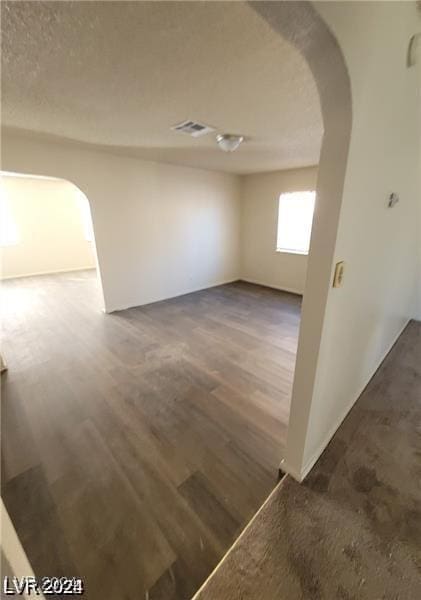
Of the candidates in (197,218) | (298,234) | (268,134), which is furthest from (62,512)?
(298,234)

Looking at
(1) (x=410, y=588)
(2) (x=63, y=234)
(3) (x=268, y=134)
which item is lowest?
(1) (x=410, y=588)

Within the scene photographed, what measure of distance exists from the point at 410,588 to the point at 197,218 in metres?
4.75

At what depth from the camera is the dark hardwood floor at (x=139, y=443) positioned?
1.15 m

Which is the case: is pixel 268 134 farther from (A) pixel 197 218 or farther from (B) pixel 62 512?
(B) pixel 62 512

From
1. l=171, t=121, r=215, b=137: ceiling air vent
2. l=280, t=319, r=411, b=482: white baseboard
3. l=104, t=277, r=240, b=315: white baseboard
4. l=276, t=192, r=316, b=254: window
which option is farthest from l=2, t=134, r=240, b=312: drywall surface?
l=280, t=319, r=411, b=482: white baseboard

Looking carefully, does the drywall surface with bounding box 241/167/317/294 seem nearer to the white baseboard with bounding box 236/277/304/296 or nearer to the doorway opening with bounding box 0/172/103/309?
the white baseboard with bounding box 236/277/304/296

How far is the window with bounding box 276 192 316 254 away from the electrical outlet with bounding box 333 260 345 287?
12.1 ft

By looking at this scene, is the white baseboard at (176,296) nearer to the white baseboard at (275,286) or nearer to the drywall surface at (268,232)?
the white baseboard at (275,286)

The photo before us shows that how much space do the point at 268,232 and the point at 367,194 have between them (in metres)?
4.10

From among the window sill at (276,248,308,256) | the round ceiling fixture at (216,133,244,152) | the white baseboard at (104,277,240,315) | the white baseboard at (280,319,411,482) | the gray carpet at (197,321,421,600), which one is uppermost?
the round ceiling fixture at (216,133,244,152)

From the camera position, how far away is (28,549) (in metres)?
1.16

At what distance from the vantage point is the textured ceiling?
1.01 meters

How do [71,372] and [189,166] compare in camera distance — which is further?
[189,166]

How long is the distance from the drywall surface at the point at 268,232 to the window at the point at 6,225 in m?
5.21
